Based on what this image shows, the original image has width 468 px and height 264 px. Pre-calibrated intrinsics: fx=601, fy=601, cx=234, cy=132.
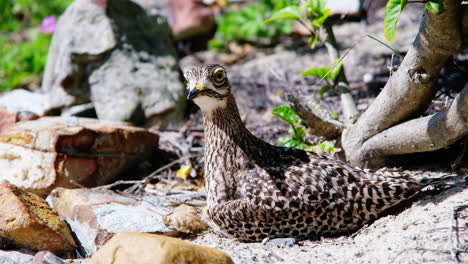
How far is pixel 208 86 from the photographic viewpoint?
415cm

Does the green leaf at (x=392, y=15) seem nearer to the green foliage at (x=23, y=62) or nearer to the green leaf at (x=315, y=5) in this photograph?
the green leaf at (x=315, y=5)

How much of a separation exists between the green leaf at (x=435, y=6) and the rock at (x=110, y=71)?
3797 mm

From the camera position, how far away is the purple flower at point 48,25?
922 cm

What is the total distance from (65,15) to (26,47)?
2330 mm

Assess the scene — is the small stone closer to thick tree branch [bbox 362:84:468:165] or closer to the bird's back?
the bird's back

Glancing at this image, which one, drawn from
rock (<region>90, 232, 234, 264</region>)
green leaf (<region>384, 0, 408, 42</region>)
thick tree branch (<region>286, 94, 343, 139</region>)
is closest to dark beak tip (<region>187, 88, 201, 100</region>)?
thick tree branch (<region>286, 94, 343, 139</region>)

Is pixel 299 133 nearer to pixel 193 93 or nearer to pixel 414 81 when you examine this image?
pixel 414 81

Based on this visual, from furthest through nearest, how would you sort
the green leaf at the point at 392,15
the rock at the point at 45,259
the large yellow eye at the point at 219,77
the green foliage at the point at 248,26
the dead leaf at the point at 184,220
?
the green foliage at the point at 248,26 < the dead leaf at the point at 184,220 < the large yellow eye at the point at 219,77 < the rock at the point at 45,259 < the green leaf at the point at 392,15

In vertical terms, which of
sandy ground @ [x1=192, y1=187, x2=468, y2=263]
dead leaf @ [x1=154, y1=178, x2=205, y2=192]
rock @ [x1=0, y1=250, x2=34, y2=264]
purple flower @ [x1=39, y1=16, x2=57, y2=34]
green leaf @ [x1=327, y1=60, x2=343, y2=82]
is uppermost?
purple flower @ [x1=39, y1=16, x2=57, y2=34]

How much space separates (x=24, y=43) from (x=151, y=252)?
24.8 feet

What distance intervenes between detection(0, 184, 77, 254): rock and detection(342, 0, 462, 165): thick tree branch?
2.37 meters

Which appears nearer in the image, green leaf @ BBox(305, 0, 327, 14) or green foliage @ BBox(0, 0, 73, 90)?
green leaf @ BBox(305, 0, 327, 14)

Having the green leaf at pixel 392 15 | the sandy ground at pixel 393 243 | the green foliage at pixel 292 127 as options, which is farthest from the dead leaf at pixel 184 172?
the green leaf at pixel 392 15

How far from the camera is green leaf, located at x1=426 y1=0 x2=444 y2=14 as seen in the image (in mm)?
3471
